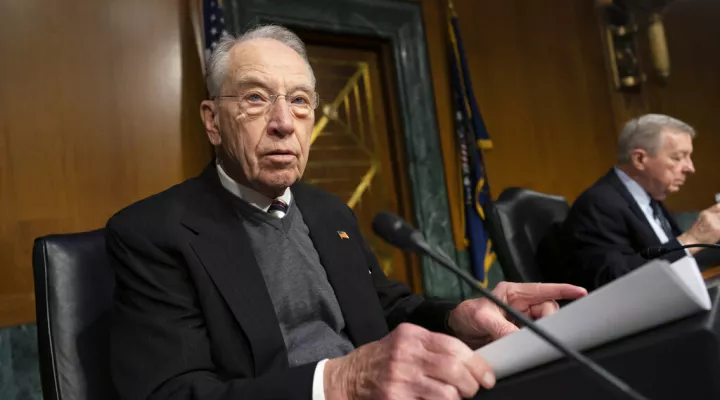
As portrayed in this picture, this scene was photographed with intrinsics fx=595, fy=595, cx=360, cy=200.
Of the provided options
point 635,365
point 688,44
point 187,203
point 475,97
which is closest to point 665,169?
point 475,97

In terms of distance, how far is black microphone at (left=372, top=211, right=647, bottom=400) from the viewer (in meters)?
0.60

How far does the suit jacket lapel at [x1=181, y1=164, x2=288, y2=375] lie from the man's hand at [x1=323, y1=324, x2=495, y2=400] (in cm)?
36

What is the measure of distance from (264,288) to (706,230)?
1941 mm

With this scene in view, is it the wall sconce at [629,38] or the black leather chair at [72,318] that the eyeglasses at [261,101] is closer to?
the black leather chair at [72,318]

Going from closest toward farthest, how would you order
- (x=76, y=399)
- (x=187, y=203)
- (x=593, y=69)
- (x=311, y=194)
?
(x=76, y=399) < (x=187, y=203) < (x=311, y=194) < (x=593, y=69)

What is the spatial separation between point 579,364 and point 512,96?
13.9ft

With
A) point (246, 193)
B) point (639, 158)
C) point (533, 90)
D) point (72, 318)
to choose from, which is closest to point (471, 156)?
point (533, 90)

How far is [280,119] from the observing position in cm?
144

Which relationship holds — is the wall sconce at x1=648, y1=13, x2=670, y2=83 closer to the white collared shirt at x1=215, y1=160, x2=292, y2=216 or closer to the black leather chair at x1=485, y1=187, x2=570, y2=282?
the black leather chair at x1=485, y1=187, x2=570, y2=282

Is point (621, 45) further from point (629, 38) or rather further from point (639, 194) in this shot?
point (639, 194)

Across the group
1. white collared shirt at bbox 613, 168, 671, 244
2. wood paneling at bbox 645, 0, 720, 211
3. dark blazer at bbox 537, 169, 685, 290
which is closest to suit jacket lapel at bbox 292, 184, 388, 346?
dark blazer at bbox 537, 169, 685, 290

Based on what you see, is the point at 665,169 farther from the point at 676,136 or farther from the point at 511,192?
the point at 511,192

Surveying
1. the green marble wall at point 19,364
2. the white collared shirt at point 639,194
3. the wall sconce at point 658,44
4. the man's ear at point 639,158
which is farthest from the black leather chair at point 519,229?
the wall sconce at point 658,44

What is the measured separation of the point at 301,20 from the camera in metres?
3.42
